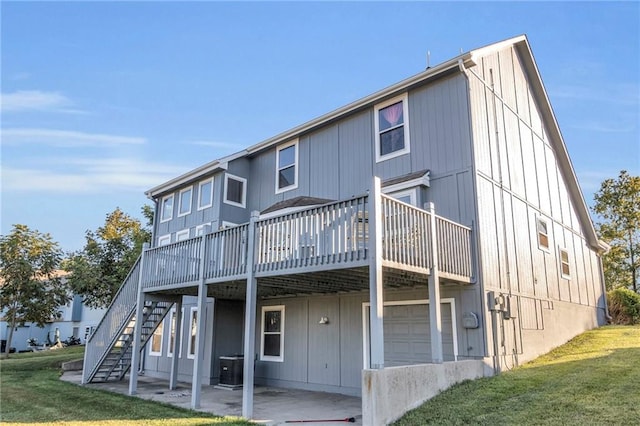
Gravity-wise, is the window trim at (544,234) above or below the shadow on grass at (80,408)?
above

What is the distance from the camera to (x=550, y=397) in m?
6.74

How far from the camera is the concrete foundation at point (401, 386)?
20.0 ft

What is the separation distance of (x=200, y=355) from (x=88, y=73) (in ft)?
37.5

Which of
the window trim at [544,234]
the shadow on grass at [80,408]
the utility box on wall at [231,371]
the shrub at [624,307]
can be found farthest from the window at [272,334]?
the shrub at [624,307]

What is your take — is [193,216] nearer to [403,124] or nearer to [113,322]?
[113,322]

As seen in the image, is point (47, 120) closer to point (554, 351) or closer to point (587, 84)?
point (554, 351)

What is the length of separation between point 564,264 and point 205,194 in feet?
39.6

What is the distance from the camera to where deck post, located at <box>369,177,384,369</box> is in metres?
6.48

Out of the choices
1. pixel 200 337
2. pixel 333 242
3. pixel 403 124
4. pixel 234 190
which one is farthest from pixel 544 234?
pixel 200 337

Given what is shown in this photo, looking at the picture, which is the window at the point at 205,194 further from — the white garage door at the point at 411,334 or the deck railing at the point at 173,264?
the white garage door at the point at 411,334

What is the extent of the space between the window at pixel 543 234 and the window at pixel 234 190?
30.2 feet

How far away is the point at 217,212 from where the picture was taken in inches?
571

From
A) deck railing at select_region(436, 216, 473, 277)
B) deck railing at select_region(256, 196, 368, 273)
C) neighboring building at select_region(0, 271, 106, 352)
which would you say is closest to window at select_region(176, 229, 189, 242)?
deck railing at select_region(256, 196, 368, 273)

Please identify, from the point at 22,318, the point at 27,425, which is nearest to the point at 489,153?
the point at 27,425
